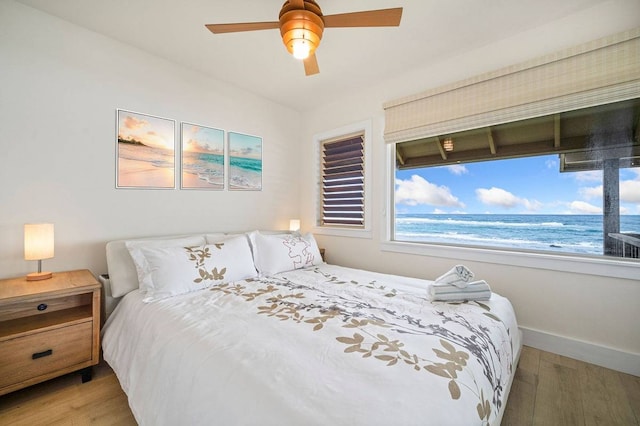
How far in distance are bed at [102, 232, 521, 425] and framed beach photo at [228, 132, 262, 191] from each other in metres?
1.04

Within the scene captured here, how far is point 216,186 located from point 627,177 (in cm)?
359

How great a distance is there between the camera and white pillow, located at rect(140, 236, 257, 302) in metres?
1.89

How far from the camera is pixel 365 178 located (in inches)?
127

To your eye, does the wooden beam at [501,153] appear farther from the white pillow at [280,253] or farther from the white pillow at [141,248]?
the white pillow at [141,248]

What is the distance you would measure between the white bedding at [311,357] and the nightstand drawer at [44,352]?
0.14 m

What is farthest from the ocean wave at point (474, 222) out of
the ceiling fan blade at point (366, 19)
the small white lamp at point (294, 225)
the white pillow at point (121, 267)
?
the white pillow at point (121, 267)

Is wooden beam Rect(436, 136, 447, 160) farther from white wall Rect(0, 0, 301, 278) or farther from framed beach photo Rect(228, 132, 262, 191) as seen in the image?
white wall Rect(0, 0, 301, 278)

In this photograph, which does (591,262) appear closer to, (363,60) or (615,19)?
(615,19)

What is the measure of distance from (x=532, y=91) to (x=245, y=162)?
9.33 ft

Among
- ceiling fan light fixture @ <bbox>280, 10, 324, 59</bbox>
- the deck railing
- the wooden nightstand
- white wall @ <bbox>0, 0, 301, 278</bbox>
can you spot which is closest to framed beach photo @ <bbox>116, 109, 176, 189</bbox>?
white wall @ <bbox>0, 0, 301, 278</bbox>

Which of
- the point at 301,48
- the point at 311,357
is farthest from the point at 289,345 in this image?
the point at 301,48

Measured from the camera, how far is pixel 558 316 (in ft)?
7.12

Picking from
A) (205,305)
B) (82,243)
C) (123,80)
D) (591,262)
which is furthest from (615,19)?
(82,243)

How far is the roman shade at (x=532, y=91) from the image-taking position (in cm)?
186
